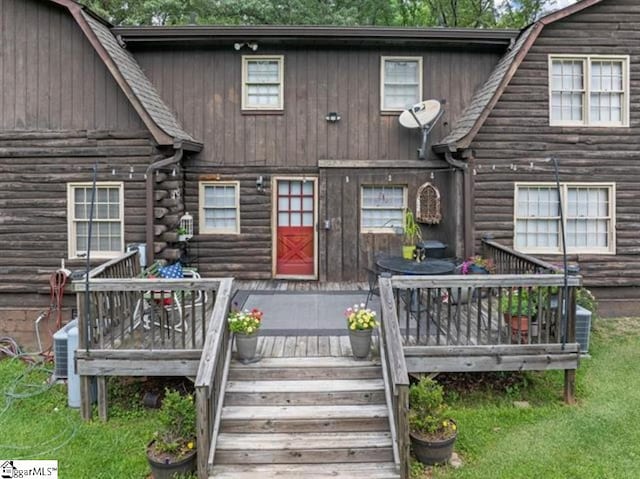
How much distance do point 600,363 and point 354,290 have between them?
426 centimetres

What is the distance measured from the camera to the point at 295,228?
10.5m

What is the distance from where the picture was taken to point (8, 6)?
8914 millimetres

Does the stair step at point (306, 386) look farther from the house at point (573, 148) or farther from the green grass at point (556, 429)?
the house at point (573, 148)

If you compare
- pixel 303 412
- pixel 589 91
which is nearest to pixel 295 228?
pixel 303 412

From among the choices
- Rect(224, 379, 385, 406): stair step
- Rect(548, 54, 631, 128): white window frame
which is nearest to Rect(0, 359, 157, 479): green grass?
Rect(224, 379, 385, 406): stair step

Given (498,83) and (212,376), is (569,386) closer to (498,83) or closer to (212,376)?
(212,376)

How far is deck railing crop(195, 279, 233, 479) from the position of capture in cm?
455

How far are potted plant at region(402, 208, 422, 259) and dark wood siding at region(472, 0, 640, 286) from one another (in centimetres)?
121

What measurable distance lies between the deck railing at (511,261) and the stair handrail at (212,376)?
4356mm

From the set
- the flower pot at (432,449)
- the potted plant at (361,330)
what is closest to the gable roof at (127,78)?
the potted plant at (361,330)

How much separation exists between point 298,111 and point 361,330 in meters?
5.97

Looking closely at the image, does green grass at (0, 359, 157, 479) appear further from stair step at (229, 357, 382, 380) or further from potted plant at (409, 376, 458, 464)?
potted plant at (409, 376, 458, 464)

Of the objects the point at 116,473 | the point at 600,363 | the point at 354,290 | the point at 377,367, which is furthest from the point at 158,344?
the point at 600,363

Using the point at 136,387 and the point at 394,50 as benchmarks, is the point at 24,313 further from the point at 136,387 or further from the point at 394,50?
the point at 394,50
